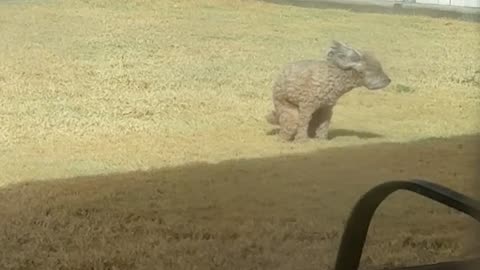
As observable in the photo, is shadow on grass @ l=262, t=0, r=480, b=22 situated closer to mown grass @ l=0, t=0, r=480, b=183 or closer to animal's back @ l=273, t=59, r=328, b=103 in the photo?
mown grass @ l=0, t=0, r=480, b=183

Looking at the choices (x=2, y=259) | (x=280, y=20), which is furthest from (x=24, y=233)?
(x=280, y=20)

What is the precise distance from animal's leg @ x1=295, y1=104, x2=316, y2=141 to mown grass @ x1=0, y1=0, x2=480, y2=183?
5 cm

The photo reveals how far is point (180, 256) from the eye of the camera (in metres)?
2.20

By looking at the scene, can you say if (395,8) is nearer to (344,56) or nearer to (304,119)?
(344,56)

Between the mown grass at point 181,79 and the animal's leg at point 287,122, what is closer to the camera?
the mown grass at point 181,79

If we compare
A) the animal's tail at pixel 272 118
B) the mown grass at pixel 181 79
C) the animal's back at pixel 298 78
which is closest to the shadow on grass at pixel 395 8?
the mown grass at pixel 181 79

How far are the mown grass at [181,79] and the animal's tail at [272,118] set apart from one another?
0.05ft

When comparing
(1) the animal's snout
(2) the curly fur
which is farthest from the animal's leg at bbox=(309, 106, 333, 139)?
(1) the animal's snout

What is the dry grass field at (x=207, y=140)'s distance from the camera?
7.38 feet

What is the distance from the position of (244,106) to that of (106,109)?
0.28 m

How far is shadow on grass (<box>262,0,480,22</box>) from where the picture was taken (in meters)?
2.46

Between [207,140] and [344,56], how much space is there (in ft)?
1.10

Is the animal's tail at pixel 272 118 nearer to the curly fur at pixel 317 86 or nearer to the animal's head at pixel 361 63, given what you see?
the curly fur at pixel 317 86

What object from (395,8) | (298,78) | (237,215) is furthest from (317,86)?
(237,215)
